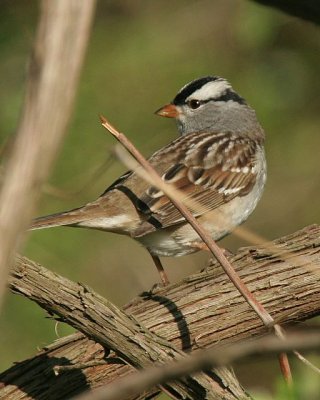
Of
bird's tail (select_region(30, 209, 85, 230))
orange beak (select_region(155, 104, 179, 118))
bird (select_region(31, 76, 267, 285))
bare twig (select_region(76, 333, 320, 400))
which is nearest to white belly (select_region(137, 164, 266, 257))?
bird (select_region(31, 76, 267, 285))

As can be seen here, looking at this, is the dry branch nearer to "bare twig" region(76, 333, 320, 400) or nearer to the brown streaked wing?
the brown streaked wing

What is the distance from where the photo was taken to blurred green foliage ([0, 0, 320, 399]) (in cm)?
720

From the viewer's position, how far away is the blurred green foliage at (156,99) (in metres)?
7.20

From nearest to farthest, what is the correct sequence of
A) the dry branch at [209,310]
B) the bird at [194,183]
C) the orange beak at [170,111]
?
the dry branch at [209,310]
the bird at [194,183]
the orange beak at [170,111]

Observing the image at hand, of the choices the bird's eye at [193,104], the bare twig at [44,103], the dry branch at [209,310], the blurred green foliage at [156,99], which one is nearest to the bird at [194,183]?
the bird's eye at [193,104]

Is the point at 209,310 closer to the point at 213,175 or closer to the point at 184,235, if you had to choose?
the point at 184,235

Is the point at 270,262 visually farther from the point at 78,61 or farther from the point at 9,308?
the point at 9,308

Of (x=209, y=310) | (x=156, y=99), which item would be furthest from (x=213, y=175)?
(x=156, y=99)

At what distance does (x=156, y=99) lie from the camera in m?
8.69

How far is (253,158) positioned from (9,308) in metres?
2.45

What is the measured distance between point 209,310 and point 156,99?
497 centimetres

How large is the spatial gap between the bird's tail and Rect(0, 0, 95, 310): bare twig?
2.66 m

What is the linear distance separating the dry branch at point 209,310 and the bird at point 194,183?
0.56 meters

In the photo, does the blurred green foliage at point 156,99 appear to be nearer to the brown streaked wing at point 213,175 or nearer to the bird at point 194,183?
the bird at point 194,183
